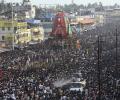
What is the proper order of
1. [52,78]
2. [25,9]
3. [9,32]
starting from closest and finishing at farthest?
[52,78], [9,32], [25,9]

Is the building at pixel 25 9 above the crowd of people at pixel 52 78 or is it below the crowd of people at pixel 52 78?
above

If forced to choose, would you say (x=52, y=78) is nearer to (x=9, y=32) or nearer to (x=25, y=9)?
(x=9, y=32)

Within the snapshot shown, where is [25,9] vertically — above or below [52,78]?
above

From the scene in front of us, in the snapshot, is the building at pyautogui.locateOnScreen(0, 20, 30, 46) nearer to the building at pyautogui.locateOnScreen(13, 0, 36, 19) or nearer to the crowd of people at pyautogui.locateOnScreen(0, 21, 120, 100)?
the crowd of people at pyautogui.locateOnScreen(0, 21, 120, 100)

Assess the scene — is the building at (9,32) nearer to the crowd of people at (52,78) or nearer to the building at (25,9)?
the crowd of people at (52,78)

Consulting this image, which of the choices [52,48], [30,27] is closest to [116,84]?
[52,48]

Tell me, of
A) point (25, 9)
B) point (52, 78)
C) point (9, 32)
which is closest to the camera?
point (52, 78)

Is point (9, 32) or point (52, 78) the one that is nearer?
point (52, 78)

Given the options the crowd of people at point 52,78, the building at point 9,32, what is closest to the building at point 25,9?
the building at point 9,32

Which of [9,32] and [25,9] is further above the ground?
[25,9]

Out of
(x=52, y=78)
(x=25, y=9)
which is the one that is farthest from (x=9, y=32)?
(x=25, y=9)

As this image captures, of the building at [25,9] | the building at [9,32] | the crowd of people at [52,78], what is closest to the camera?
the crowd of people at [52,78]

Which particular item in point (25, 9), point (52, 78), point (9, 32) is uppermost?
point (25, 9)

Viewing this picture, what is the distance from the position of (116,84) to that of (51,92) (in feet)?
13.1
